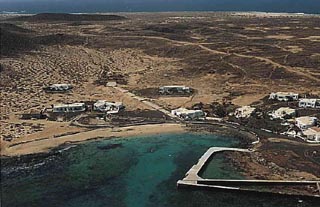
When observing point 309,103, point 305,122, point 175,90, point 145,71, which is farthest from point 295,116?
point 145,71

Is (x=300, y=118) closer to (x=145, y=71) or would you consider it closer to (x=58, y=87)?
(x=58, y=87)

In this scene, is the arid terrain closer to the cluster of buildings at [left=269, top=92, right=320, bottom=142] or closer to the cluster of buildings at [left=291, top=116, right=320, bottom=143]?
the cluster of buildings at [left=291, top=116, right=320, bottom=143]

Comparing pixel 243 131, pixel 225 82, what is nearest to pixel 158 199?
pixel 243 131

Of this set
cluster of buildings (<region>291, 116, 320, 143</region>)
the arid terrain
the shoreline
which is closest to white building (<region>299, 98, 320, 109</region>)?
cluster of buildings (<region>291, 116, 320, 143</region>)

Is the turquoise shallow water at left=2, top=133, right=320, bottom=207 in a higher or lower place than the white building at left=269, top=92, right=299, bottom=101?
lower

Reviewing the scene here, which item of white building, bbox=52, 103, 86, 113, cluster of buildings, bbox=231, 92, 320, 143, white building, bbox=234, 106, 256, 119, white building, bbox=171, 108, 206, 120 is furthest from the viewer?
white building, bbox=52, 103, 86, 113

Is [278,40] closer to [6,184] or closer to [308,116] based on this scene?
[308,116]
